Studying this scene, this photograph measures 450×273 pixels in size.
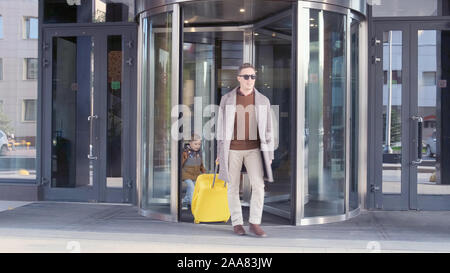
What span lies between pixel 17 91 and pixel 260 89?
3.41m

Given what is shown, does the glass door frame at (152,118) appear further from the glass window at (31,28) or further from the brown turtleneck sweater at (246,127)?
the glass window at (31,28)

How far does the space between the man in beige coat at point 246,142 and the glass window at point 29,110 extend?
3.36m

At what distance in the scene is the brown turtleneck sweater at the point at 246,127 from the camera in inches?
213

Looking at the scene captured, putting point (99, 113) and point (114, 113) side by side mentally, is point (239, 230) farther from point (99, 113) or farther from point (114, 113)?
point (99, 113)

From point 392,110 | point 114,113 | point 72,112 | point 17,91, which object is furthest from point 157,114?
point 392,110

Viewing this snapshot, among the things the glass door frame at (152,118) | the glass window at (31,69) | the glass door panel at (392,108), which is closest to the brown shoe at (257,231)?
the glass door frame at (152,118)

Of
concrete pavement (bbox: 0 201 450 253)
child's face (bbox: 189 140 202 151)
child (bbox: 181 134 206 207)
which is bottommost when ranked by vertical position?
concrete pavement (bbox: 0 201 450 253)

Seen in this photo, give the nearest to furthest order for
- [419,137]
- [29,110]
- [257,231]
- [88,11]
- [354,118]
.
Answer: [257,231]
[354,118]
[419,137]
[88,11]
[29,110]

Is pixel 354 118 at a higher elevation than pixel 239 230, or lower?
higher

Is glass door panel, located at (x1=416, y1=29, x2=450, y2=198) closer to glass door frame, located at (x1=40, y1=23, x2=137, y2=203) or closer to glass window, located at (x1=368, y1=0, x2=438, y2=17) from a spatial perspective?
glass window, located at (x1=368, y1=0, x2=438, y2=17)

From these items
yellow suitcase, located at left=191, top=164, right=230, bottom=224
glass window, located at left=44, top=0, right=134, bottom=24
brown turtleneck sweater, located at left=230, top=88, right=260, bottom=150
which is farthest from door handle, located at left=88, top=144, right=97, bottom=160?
brown turtleneck sweater, located at left=230, top=88, right=260, bottom=150

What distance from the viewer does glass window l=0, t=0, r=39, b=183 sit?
762cm

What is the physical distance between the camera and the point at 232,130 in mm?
5434

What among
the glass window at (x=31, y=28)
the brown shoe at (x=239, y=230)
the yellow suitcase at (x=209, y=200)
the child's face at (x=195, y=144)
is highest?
the glass window at (x=31, y=28)
